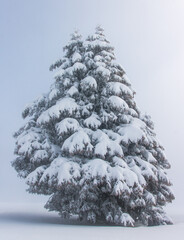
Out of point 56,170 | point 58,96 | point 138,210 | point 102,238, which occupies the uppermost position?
point 58,96

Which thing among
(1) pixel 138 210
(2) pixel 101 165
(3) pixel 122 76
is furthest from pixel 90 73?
(1) pixel 138 210

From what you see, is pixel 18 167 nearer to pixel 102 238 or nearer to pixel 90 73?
pixel 90 73

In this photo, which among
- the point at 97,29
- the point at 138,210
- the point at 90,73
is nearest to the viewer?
the point at 138,210

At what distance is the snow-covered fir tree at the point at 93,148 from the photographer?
407 inches

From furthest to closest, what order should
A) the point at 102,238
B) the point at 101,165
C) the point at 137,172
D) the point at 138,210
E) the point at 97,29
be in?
the point at 97,29 → the point at 138,210 → the point at 137,172 → the point at 101,165 → the point at 102,238

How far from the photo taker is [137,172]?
35.6ft

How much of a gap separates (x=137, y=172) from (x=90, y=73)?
5.54m

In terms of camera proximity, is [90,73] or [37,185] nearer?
[37,185]

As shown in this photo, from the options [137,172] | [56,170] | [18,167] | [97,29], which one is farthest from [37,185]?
[97,29]

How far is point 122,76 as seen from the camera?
14117mm

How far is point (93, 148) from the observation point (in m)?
11.3

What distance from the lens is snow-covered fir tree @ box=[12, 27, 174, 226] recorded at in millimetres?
10336

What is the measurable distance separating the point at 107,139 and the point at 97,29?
7185 mm

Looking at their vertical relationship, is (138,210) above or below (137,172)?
below
